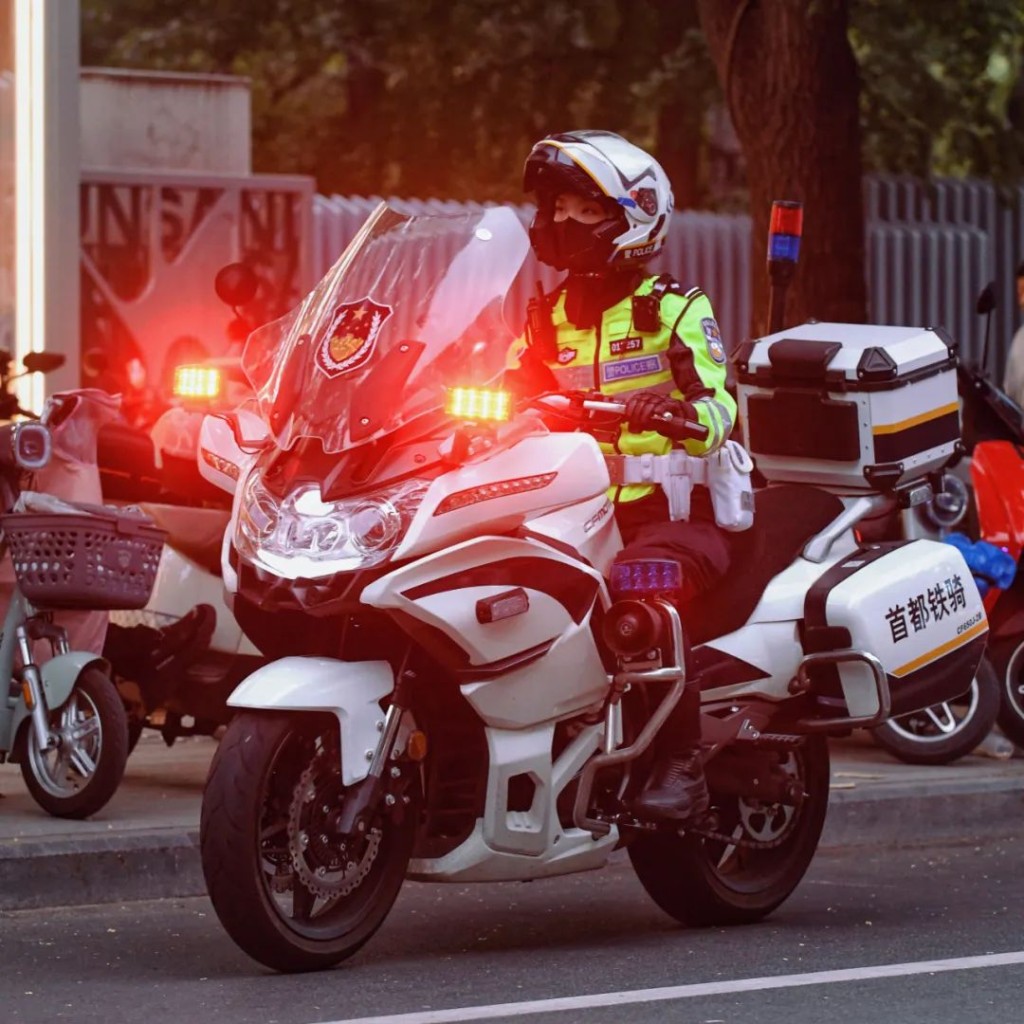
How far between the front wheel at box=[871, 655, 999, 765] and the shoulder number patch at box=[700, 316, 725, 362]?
3.23 m

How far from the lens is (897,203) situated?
15641 millimetres

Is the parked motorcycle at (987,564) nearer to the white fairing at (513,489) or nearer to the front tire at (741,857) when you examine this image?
the front tire at (741,857)

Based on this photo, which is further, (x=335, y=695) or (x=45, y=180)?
(x=45, y=180)

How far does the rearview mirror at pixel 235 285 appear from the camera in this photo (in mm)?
9367

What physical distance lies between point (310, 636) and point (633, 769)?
92 cm

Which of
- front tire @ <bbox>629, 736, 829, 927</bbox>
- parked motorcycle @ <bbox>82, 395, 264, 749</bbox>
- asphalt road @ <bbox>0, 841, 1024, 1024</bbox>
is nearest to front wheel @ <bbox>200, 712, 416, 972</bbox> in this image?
asphalt road @ <bbox>0, 841, 1024, 1024</bbox>

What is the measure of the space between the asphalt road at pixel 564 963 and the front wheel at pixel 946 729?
5.58ft

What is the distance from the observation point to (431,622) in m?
5.86

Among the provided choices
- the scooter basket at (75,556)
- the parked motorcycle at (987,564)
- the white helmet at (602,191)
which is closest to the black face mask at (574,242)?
the white helmet at (602,191)

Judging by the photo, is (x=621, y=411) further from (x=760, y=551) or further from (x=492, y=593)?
(x=760, y=551)

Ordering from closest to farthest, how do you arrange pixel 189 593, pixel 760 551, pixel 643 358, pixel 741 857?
pixel 643 358 → pixel 760 551 → pixel 741 857 → pixel 189 593

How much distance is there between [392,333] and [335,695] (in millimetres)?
856

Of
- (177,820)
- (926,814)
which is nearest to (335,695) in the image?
(177,820)

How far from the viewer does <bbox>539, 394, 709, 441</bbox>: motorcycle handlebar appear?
6141mm
